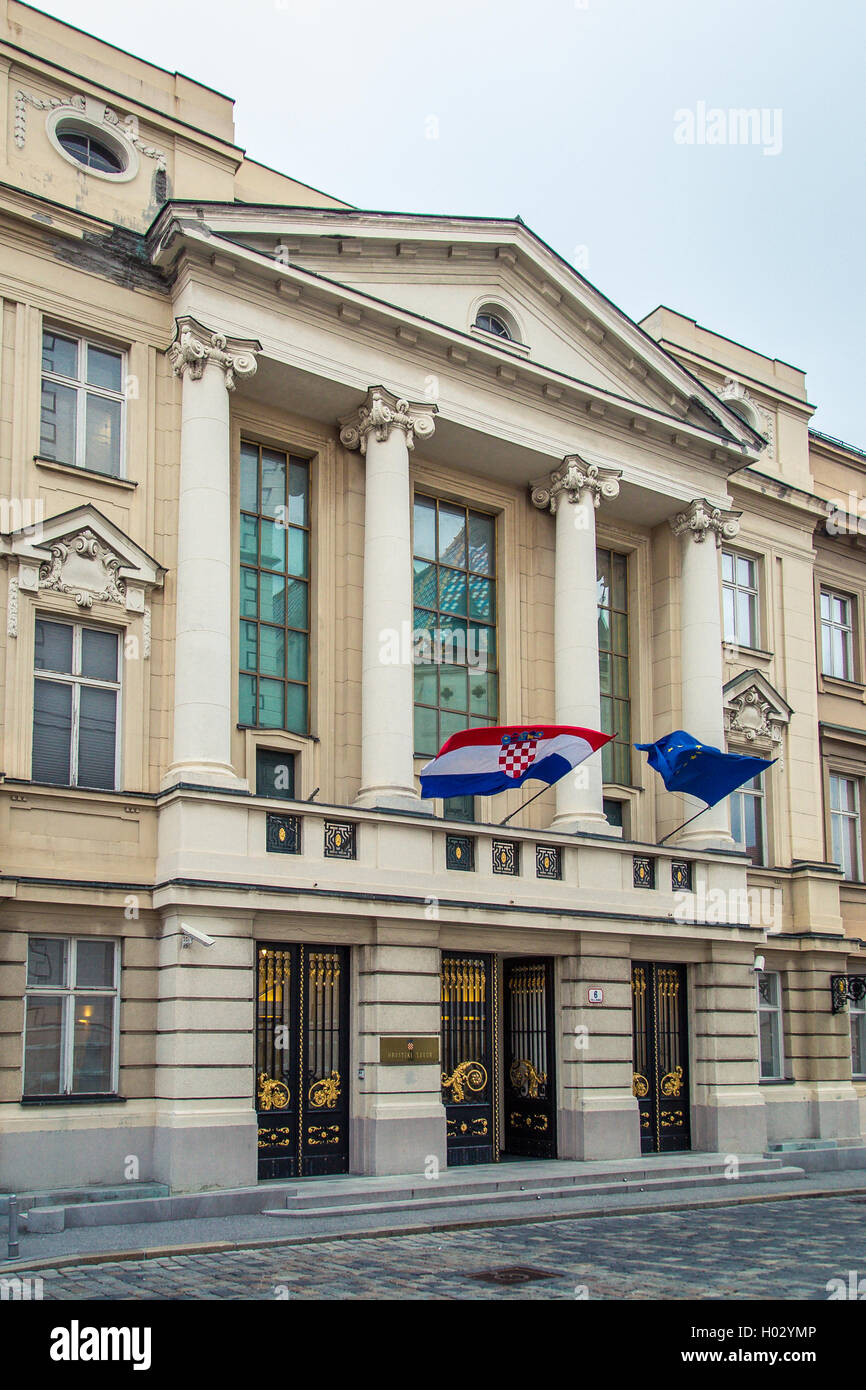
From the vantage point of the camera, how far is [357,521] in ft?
76.7

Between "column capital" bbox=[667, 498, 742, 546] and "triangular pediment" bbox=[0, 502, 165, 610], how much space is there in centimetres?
1120

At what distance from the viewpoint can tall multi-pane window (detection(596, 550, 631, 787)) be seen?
1052 inches

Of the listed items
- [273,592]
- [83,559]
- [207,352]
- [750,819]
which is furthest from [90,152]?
[750,819]

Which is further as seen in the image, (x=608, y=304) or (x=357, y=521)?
(x=608, y=304)

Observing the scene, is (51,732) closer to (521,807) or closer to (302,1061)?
(302,1061)

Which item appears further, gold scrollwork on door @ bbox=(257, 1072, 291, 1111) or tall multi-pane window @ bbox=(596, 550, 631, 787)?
tall multi-pane window @ bbox=(596, 550, 631, 787)

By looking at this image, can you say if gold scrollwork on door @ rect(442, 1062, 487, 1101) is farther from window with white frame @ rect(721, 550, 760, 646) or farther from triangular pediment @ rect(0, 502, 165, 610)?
window with white frame @ rect(721, 550, 760, 646)

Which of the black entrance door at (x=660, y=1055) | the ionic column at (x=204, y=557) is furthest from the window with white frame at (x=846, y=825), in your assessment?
the ionic column at (x=204, y=557)

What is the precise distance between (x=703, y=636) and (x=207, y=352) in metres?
11.0

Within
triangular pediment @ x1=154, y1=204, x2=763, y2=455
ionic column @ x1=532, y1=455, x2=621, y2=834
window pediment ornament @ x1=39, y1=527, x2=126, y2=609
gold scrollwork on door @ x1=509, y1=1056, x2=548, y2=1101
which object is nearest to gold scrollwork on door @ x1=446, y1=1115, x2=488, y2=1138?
gold scrollwork on door @ x1=509, y1=1056, x2=548, y2=1101
